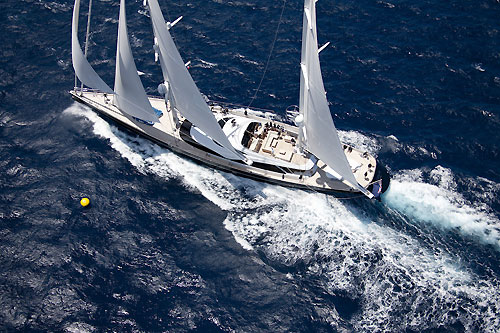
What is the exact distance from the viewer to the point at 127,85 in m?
56.8

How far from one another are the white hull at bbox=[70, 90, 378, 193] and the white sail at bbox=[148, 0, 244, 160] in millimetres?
2882

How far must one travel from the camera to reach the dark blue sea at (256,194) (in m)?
47.8

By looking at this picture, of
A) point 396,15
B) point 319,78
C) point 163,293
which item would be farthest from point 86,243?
point 396,15

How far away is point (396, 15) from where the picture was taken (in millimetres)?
72000

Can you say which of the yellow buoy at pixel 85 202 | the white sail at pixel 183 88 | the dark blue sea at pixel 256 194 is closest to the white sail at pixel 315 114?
the dark blue sea at pixel 256 194

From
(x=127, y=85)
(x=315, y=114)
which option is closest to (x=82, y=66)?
(x=127, y=85)

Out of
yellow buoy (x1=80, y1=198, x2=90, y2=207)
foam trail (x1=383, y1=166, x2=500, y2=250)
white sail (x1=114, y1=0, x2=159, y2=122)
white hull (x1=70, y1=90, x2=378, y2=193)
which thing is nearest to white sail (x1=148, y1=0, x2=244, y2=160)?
white hull (x1=70, y1=90, x2=378, y2=193)

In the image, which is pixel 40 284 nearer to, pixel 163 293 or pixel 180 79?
pixel 163 293

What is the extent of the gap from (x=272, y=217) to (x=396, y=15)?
36.6 metres

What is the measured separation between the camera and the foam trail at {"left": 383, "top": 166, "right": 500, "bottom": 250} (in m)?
51.8

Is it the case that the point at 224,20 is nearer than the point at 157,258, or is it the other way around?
the point at 157,258

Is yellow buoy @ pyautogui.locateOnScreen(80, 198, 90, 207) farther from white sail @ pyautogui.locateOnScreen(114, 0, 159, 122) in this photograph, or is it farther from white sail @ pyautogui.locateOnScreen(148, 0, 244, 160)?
white sail @ pyautogui.locateOnScreen(148, 0, 244, 160)

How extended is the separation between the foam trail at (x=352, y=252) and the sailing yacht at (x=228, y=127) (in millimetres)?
1942

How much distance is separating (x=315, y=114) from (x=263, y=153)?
9962 mm
